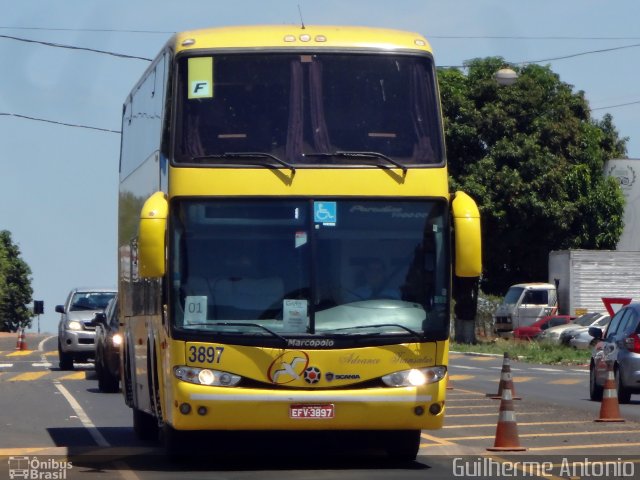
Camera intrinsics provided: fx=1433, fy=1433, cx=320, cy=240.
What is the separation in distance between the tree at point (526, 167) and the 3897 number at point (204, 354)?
4381 centimetres

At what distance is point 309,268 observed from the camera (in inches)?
507

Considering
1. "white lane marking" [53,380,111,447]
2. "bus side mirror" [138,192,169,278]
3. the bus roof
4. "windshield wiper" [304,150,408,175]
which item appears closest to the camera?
"bus side mirror" [138,192,169,278]

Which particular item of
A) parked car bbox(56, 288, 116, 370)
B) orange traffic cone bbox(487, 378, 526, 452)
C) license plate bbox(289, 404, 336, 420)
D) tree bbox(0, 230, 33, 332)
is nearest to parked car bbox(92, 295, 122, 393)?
parked car bbox(56, 288, 116, 370)

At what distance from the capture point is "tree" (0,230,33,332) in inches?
5330

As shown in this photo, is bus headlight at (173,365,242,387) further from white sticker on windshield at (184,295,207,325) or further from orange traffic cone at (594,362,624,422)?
orange traffic cone at (594,362,624,422)

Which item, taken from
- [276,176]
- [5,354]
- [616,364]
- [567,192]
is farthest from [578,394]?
[567,192]

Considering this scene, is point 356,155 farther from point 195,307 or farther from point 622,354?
point 622,354

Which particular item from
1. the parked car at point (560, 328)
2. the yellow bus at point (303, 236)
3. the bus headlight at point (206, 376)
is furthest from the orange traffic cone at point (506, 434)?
the parked car at point (560, 328)

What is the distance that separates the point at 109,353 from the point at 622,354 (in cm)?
876

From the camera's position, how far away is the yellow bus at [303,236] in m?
12.6

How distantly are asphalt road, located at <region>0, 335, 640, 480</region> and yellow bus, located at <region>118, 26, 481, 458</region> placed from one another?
546mm

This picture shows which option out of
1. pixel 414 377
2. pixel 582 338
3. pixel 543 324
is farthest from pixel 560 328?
pixel 414 377

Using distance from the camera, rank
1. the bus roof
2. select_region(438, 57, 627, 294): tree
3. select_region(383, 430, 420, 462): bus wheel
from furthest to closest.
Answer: select_region(438, 57, 627, 294): tree → select_region(383, 430, 420, 462): bus wheel → the bus roof

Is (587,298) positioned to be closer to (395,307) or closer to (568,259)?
(568,259)
